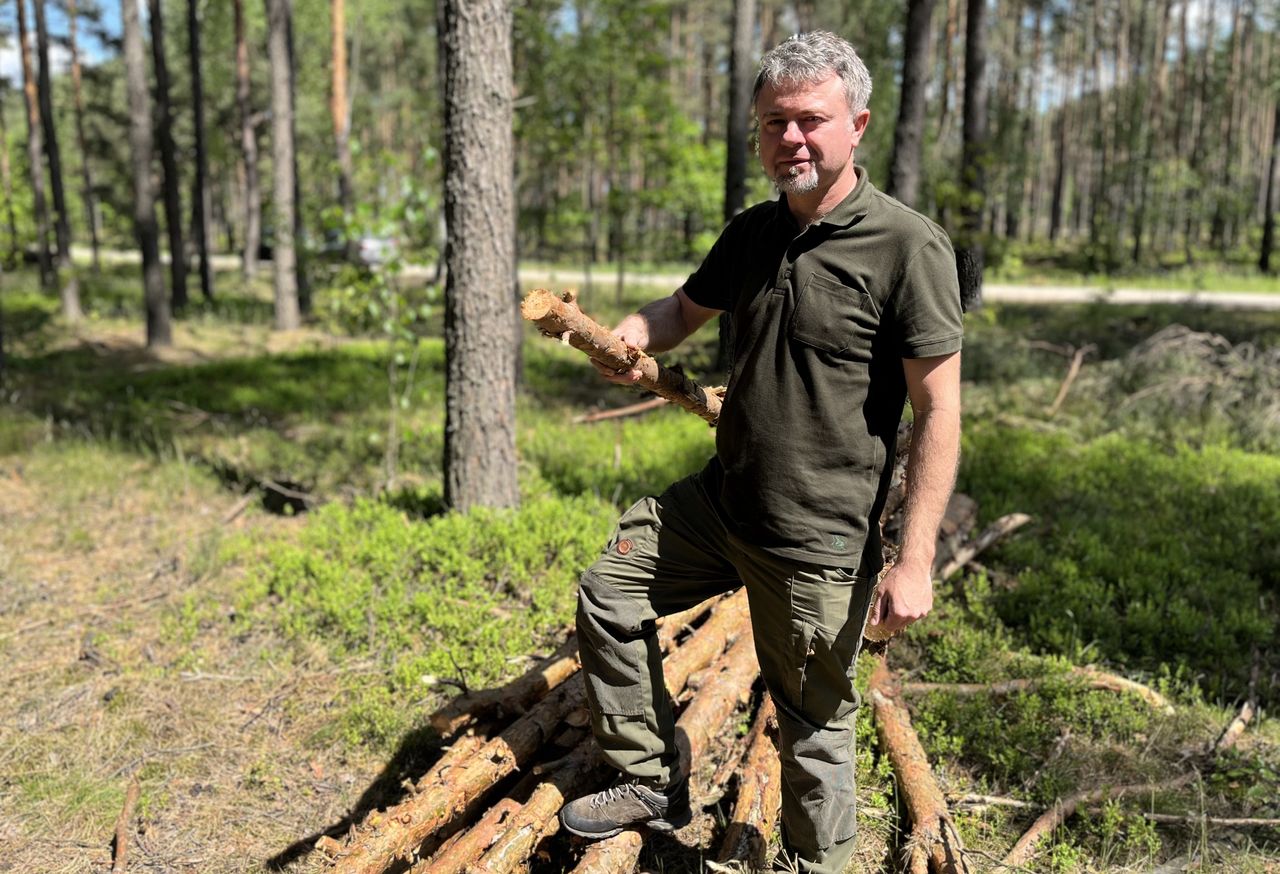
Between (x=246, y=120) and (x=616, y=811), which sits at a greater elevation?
(x=246, y=120)

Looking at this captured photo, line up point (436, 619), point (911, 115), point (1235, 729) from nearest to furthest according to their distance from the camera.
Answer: point (1235, 729) → point (436, 619) → point (911, 115)

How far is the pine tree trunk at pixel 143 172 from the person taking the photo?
13.1 meters

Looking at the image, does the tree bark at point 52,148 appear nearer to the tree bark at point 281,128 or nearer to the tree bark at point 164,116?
the tree bark at point 164,116

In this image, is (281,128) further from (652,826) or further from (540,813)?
(652,826)

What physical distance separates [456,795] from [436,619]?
1.71 metres

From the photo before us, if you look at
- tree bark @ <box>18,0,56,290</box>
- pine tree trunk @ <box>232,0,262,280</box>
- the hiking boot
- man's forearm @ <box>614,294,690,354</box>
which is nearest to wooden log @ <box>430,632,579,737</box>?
the hiking boot

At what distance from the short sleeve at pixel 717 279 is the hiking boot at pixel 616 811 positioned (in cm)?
164

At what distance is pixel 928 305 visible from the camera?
7.18ft

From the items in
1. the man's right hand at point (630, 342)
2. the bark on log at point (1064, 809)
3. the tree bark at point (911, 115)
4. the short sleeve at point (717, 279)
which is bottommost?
the bark on log at point (1064, 809)

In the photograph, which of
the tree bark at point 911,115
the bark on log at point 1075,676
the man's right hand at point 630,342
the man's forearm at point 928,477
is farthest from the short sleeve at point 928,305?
the tree bark at point 911,115

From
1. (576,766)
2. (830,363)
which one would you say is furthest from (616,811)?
(830,363)

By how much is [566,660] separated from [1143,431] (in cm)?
680

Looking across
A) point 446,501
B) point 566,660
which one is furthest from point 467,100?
point 566,660

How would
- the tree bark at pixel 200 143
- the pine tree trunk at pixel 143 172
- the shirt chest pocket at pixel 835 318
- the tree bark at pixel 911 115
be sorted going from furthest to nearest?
the tree bark at pixel 200 143, the pine tree trunk at pixel 143 172, the tree bark at pixel 911 115, the shirt chest pocket at pixel 835 318
